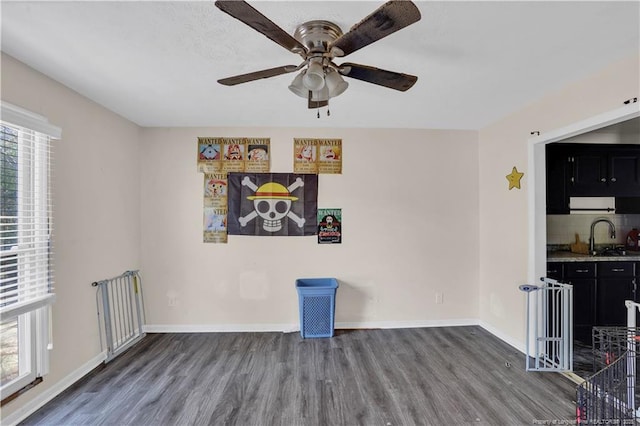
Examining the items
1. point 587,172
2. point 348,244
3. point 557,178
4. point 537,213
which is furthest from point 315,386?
point 587,172

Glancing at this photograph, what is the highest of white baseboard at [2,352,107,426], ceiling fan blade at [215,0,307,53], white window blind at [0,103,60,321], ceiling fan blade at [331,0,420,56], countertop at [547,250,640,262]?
ceiling fan blade at [215,0,307,53]

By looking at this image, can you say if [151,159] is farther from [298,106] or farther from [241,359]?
[241,359]

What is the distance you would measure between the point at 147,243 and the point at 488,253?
4177 millimetres

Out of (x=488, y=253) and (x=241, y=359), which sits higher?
(x=488, y=253)

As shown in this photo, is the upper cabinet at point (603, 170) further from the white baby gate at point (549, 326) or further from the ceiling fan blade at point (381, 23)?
the ceiling fan blade at point (381, 23)

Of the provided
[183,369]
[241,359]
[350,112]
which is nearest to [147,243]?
[183,369]

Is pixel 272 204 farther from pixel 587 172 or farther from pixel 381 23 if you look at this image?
pixel 587 172

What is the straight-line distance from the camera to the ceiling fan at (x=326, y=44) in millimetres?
1192

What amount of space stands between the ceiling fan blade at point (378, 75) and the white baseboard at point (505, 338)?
2896 millimetres

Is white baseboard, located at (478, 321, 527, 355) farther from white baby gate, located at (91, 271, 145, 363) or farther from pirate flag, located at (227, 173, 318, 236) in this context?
white baby gate, located at (91, 271, 145, 363)

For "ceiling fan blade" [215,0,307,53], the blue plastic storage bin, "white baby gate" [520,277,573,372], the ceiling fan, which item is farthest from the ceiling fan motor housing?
"white baby gate" [520,277,573,372]

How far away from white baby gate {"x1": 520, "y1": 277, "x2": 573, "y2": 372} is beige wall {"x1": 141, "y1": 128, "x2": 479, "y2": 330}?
0.91 meters

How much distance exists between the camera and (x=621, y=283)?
3.11 m

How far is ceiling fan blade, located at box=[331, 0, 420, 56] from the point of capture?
1.13 meters
